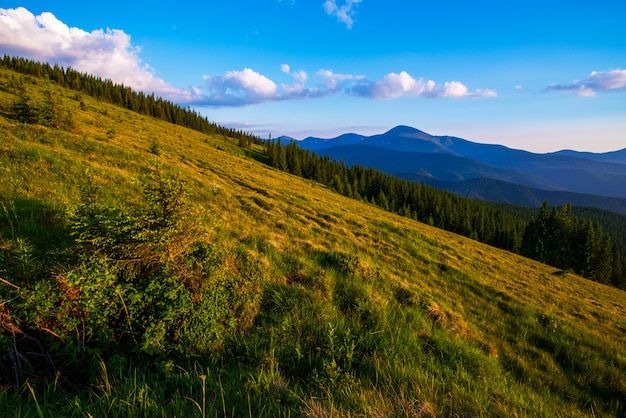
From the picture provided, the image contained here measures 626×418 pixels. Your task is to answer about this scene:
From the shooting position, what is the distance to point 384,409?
123 inches

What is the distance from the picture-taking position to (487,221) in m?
90.1

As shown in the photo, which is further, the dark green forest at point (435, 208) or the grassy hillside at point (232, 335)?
the dark green forest at point (435, 208)

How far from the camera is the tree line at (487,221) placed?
61.3 m

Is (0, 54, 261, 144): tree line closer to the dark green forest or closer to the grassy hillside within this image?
the dark green forest

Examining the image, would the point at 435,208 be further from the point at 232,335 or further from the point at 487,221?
the point at 232,335

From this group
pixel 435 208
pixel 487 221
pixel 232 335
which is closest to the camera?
pixel 232 335

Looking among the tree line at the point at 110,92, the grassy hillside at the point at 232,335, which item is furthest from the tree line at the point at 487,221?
the grassy hillside at the point at 232,335

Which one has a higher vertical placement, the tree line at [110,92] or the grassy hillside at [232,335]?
the tree line at [110,92]

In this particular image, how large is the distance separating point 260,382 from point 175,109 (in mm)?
147037

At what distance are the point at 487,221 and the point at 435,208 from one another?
17422 millimetres

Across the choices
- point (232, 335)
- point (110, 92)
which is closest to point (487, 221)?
point (232, 335)

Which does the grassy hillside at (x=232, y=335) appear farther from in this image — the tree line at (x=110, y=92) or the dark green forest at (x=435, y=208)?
the tree line at (x=110, y=92)

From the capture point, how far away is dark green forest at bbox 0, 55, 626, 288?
62.3 metres

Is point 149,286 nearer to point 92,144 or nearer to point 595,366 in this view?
point 595,366
